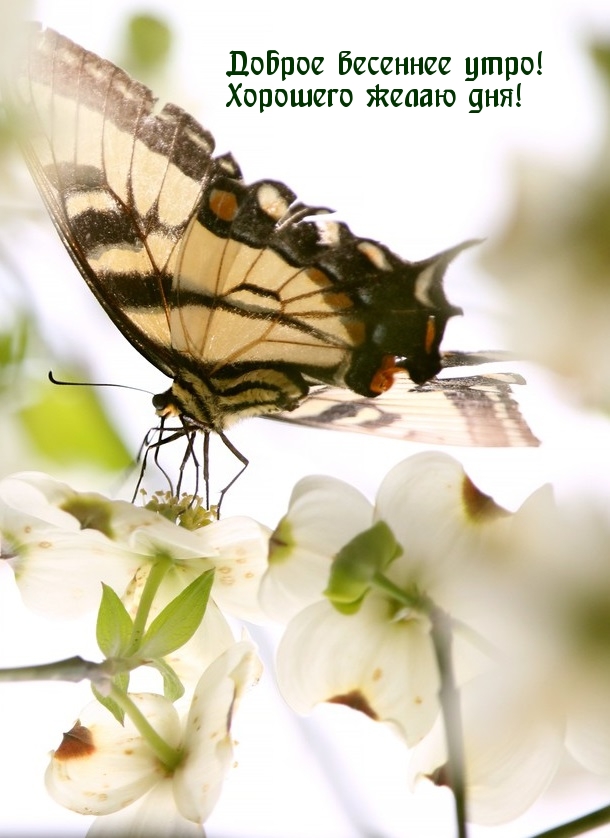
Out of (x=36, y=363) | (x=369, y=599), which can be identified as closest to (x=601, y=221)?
(x=369, y=599)

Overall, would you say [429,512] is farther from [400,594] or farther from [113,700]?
[113,700]

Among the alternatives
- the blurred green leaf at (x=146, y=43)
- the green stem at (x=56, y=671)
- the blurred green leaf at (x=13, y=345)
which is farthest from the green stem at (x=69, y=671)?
the blurred green leaf at (x=146, y=43)

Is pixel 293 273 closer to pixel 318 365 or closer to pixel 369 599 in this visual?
pixel 318 365

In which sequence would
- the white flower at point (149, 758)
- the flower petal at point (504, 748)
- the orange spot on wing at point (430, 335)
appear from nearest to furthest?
the flower petal at point (504, 748) → the white flower at point (149, 758) → the orange spot on wing at point (430, 335)

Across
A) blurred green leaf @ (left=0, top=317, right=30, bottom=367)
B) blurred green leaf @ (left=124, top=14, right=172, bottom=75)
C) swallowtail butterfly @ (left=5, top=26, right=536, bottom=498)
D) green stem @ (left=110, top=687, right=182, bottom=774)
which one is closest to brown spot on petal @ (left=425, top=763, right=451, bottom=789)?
green stem @ (left=110, top=687, right=182, bottom=774)

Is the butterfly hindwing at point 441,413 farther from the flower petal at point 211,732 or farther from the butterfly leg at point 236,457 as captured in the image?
the flower petal at point 211,732

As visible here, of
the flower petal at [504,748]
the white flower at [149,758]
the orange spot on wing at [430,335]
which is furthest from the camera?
the orange spot on wing at [430,335]
